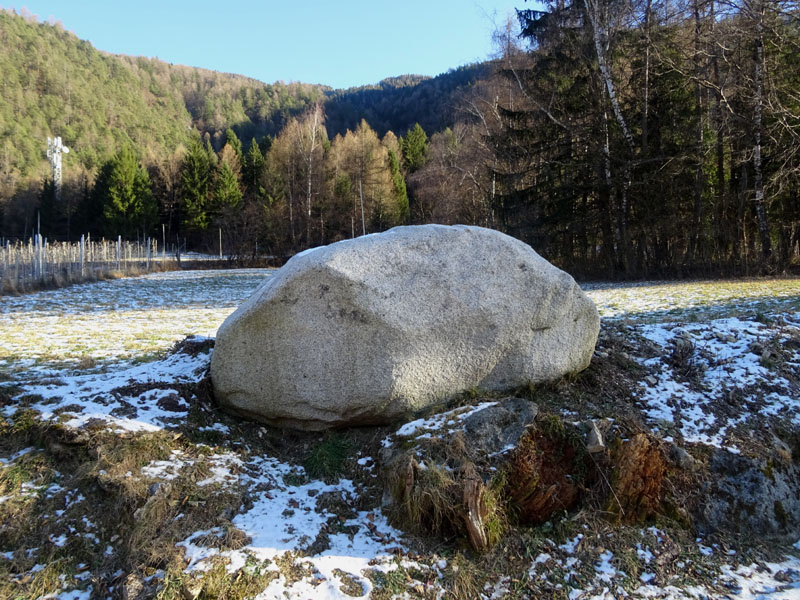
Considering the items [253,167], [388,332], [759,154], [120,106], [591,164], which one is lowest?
[388,332]

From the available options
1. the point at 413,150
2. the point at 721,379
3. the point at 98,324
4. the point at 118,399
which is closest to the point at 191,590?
the point at 118,399

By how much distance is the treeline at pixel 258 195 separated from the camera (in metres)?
37.4

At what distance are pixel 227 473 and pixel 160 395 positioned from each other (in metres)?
1.20

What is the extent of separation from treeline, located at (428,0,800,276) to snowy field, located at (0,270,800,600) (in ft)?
37.7

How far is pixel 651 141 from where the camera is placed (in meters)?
16.6

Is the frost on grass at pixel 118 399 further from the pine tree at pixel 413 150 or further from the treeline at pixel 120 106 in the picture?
the treeline at pixel 120 106

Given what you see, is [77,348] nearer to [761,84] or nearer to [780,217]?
[761,84]

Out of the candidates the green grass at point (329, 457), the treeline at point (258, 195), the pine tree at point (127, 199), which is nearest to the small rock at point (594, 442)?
the green grass at point (329, 457)

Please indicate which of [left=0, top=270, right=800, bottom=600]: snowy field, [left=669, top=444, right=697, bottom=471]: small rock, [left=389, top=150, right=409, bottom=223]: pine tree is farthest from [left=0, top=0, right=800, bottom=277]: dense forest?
[left=669, top=444, right=697, bottom=471]: small rock

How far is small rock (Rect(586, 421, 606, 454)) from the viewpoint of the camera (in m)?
3.43

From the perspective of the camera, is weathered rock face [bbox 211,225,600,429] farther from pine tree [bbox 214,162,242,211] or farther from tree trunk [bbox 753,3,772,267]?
pine tree [bbox 214,162,242,211]

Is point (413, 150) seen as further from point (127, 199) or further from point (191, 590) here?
point (191, 590)

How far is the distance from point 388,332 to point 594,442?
5.69 ft

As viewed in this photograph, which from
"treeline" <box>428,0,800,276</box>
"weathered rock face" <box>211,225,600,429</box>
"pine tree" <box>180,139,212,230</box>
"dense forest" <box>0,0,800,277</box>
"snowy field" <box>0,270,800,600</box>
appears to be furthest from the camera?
"pine tree" <box>180,139,212,230</box>
